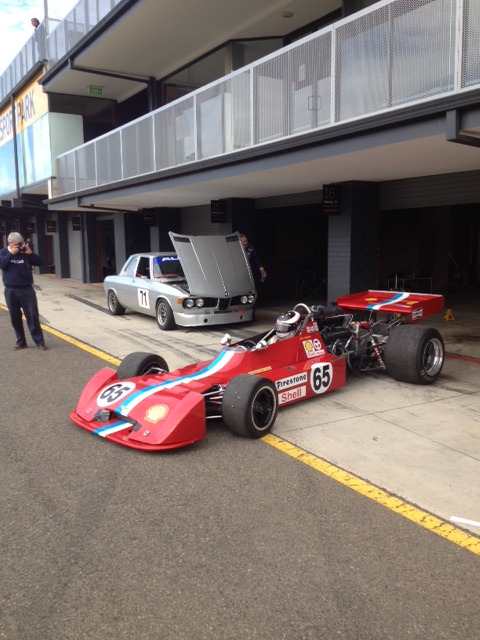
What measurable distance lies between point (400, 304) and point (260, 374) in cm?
255

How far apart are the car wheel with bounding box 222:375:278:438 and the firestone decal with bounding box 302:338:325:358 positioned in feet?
3.68

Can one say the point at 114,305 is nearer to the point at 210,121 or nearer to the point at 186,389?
the point at 210,121

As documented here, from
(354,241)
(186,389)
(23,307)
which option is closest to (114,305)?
(23,307)

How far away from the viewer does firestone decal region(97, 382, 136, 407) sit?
5.25m

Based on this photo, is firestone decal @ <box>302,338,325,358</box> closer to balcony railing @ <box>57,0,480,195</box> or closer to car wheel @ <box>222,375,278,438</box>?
car wheel @ <box>222,375,278,438</box>

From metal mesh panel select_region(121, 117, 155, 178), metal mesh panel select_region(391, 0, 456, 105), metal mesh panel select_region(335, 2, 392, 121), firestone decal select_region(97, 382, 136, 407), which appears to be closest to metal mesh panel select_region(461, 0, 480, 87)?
metal mesh panel select_region(391, 0, 456, 105)

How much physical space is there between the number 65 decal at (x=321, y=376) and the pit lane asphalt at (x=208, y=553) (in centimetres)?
139

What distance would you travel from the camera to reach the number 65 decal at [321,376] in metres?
6.19

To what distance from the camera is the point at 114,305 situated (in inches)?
527

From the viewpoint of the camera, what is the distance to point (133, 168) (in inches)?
513

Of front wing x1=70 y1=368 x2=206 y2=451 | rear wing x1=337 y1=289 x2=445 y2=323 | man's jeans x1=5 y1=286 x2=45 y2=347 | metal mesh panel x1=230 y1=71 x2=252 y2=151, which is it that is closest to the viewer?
front wing x1=70 y1=368 x2=206 y2=451

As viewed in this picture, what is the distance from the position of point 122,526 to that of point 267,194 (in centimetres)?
1081

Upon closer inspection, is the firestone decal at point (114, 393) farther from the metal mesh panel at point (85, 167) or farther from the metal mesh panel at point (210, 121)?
the metal mesh panel at point (85, 167)

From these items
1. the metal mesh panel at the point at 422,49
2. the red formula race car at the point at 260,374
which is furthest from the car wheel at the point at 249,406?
the metal mesh panel at the point at 422,49
